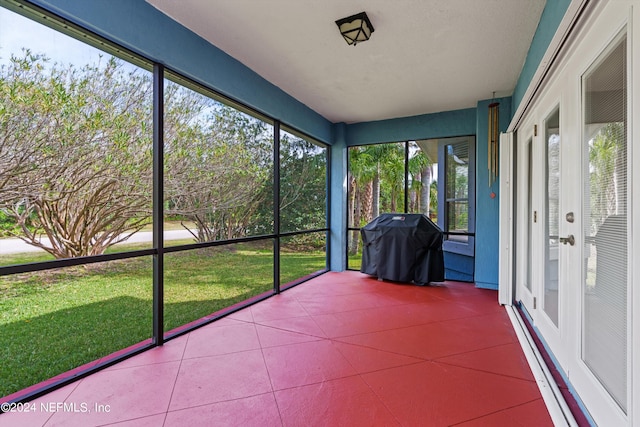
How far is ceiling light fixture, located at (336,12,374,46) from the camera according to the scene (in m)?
2.45

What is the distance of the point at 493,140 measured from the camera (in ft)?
14.0

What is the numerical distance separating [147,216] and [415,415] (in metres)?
3.60

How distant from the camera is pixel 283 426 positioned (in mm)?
1592

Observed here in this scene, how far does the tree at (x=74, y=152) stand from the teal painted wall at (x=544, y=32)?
387 centimetres

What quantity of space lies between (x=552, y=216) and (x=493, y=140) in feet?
7.80

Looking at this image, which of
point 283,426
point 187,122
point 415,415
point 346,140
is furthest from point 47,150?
point 346,140

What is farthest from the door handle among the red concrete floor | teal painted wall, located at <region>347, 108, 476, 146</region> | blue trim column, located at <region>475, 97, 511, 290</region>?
teal painted wall, located at <region>347, 108, 476, 146</region>

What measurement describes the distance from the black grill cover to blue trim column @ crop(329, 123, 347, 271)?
2.53 feet

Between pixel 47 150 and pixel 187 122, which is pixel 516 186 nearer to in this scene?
pixel 187 122

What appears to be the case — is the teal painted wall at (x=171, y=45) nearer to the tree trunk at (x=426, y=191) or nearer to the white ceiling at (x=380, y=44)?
the white ceiling at (x=380, y=44)

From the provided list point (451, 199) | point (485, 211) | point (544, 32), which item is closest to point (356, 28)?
point (544, 32)

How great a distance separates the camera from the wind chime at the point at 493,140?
4.22 metres

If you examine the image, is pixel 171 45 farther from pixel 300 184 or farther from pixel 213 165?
pixel 300 184

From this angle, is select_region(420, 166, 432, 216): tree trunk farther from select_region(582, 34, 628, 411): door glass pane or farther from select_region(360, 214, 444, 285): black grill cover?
select_region(582, 34, 628, 411): door glass pane
